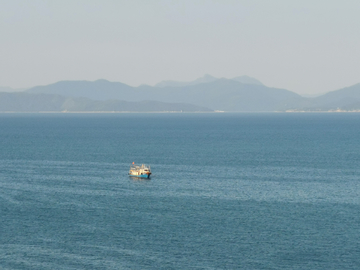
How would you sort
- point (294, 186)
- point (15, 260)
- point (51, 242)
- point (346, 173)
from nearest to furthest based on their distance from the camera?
point (15, 260)
point (51, 242)
point (294, 186)
point (346, 173)

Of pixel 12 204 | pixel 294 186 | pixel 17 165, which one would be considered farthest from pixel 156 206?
pixel 17 165

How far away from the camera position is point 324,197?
340 ft

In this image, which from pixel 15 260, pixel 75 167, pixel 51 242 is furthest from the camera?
pixel 75 167

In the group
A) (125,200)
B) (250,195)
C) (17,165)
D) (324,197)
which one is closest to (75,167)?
(17,165)

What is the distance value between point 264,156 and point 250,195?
6310 centimetres

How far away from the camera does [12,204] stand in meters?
98.5

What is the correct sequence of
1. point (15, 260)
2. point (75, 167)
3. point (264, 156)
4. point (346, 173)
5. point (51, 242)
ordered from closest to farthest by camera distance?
point (15, 260)
point (51, 242)
point (346, 173)
point (75, 167)
point (264, 156)

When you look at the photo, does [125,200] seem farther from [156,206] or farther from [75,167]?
[75,167]

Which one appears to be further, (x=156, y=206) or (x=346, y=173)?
(x=346, y=173)

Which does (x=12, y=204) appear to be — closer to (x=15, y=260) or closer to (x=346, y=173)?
(x=15, y=260)

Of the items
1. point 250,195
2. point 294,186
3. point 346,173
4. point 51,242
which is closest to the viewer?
point 51,242

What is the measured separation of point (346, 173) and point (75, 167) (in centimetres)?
6716

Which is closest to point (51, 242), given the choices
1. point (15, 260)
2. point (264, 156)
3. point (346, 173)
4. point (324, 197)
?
point (15, 260)

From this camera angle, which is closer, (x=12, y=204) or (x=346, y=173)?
(x=12, y=204)
